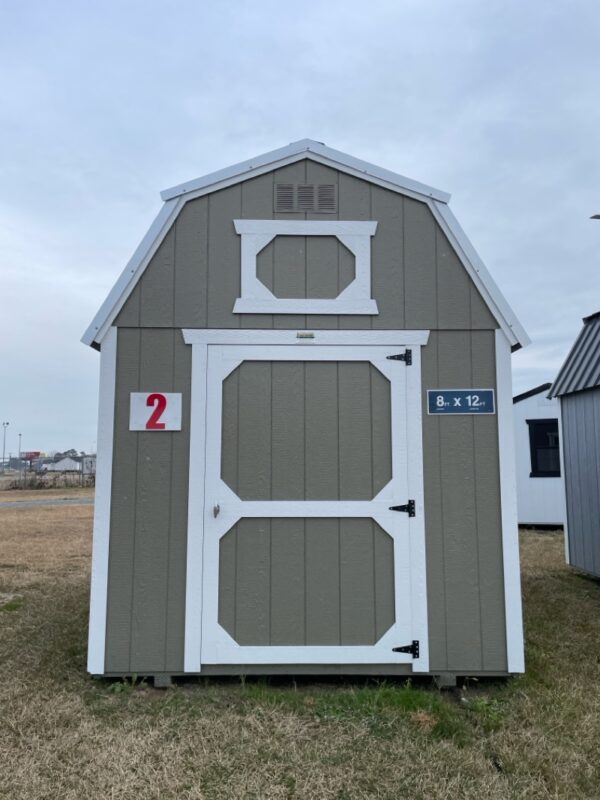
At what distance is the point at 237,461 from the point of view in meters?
3.38

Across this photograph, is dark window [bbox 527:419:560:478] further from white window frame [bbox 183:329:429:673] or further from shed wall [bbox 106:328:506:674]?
white window frame [bbox 183:329:429:673]

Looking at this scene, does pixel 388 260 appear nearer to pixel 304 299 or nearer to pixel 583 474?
pixel 304 299

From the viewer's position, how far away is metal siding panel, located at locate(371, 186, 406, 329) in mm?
3479

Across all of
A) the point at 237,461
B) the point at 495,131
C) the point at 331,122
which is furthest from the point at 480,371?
the point at 495,131

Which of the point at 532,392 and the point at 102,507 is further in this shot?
the point at 532,392

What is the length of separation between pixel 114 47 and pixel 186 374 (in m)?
5.30

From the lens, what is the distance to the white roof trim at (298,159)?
3.51 m

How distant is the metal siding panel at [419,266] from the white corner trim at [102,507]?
6.28ft

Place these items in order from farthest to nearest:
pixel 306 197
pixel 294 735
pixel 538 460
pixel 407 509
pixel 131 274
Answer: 1. pixel 538 460
2. pixel 306 197
3. pixel 131 274
4. pixel 407 509
5. pixel 294 735

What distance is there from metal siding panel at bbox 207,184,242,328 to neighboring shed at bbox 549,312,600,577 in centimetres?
486

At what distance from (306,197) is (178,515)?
7.19 feet

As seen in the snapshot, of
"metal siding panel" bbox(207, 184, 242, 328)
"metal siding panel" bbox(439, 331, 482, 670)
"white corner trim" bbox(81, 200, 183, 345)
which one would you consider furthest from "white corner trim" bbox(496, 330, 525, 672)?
"white corner trim" bbox(81, 200, 183, 345)

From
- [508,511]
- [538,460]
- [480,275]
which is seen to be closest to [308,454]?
[508,511]

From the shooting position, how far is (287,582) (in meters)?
3.30
